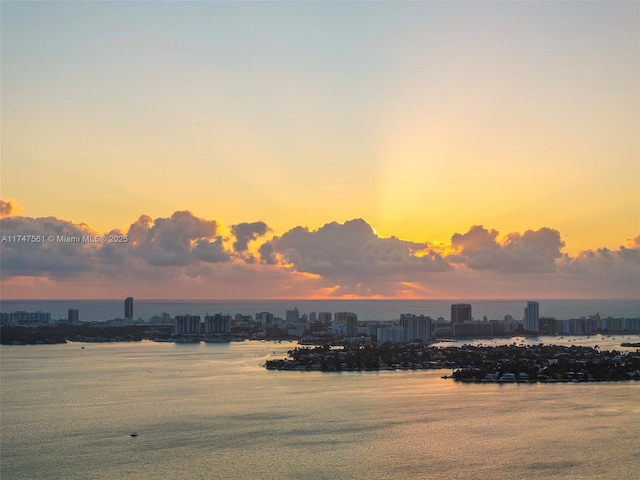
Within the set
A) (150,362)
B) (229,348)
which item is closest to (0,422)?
(150,362)

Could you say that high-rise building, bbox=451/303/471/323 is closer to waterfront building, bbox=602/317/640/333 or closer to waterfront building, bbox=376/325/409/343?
waterfront building, bbox=602/317/640/333

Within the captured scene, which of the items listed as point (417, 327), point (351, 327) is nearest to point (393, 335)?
point (417, 327)

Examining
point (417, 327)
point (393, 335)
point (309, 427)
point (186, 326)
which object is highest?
point (417, 327)

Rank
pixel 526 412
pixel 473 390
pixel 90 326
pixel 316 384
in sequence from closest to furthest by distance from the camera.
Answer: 1. pixel 526 412
2. pixel 473 390
3. pixel 316 384
4. pixel 90 326

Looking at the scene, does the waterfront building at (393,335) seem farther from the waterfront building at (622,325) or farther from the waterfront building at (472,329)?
the waterfront building at (622,325)

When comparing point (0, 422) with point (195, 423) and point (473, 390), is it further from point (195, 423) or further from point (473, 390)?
point (473, 390)

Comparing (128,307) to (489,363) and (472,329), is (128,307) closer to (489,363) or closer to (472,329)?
(472,329)
